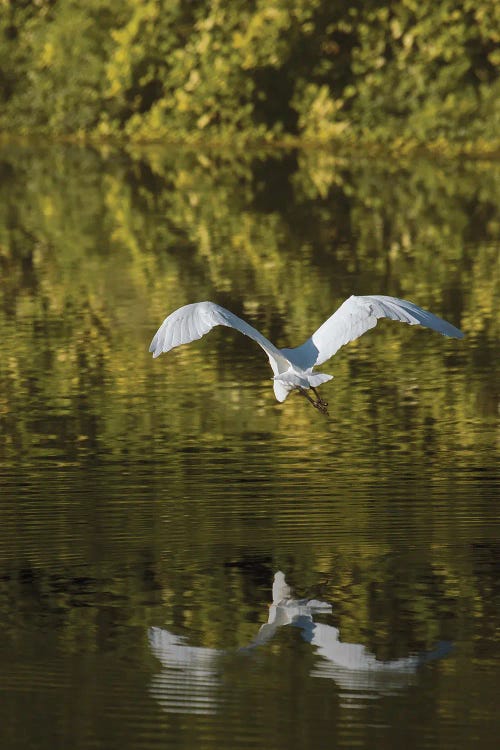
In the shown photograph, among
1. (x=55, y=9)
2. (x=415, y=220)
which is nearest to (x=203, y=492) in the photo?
(x=415, y=220)

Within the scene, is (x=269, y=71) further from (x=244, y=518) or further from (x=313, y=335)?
(x=244, y=518)

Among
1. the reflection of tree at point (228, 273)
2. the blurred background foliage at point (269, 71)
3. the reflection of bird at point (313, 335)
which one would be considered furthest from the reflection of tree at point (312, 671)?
the blurred background foliage at point (269, 71)

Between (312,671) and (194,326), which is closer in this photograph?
(312,671)

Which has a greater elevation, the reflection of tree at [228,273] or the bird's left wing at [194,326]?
the bird's left wing at [194,326]

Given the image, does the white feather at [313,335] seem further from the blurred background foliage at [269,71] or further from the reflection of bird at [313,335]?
the blurred background foliage at [269,71]

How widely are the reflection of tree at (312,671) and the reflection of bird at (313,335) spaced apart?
1.39 m

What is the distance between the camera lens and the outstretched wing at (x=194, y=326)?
374 inches

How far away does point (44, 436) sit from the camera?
11977mm

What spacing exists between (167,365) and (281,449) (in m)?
3.11

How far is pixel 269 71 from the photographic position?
34375 mm

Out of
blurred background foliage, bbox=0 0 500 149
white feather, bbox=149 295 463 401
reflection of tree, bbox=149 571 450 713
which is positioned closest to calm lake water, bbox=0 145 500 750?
reflection of tree, bbox=149 571 450 713

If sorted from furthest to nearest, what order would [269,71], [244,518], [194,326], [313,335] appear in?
[269,71], [313,335], [244,518], [194,326]

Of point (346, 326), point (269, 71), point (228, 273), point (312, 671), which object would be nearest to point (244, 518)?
point (346, 326)

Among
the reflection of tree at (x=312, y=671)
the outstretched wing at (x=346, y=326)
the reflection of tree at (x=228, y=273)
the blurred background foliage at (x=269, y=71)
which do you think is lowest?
the reflection of tree at (x=312, y=671)
